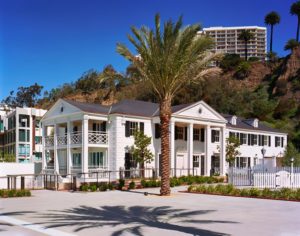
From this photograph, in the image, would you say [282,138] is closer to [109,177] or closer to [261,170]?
[261,170]

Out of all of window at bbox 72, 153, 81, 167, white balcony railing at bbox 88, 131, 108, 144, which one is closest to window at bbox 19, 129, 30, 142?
window at bbox 72, 153, 81, 167

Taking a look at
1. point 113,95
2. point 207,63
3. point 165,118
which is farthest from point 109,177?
point 113,95

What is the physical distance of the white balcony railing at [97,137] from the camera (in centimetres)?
3651

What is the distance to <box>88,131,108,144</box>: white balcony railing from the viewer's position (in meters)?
36.5

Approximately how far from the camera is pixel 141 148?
119 feet

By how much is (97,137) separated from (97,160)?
2257 mm

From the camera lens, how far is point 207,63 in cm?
2623

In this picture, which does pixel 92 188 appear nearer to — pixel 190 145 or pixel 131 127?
pixel 131 127

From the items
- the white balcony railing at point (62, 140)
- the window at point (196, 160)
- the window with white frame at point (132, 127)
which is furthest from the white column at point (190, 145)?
the white balcony railing at point (62, 140)

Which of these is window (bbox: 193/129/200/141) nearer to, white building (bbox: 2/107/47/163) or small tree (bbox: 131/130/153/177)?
small tree (bbox: 131/130/153/177)

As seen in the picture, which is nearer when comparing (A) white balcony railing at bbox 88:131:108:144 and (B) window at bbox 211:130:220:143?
(A) white balcony railing at bbox 88:131:108:144

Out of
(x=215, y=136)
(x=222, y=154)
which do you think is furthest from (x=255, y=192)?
(x=215, y=136)

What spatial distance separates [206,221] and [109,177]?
67.0ft

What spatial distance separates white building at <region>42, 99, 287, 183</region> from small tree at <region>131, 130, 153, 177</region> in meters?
1.04
